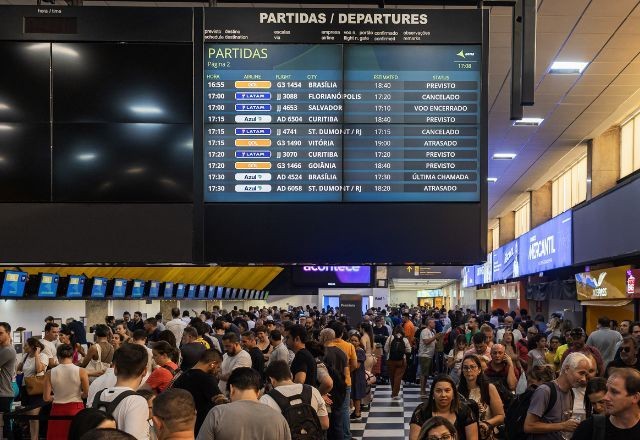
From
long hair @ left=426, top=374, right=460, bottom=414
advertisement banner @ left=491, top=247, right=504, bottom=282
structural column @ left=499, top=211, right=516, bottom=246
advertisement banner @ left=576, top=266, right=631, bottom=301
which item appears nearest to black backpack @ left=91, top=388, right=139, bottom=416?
long hair @ left=426, top=374, right=460, bottom=414

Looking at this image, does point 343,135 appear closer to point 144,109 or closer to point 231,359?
point 144,109

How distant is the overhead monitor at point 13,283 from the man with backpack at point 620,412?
1064cm

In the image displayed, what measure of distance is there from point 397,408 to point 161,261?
10.3 metres

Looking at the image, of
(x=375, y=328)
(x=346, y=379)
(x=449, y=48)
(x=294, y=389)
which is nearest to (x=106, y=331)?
(x=346, y=379)

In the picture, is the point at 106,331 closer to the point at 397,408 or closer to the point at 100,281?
the point at 397,408

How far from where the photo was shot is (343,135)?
17.1ft

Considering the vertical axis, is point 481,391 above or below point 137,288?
below

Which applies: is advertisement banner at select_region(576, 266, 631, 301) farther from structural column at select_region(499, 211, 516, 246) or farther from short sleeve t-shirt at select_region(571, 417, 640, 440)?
structural column at select_region(499, 211, 516, 246)

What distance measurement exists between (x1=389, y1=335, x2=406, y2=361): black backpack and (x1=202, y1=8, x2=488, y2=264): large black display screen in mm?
10757

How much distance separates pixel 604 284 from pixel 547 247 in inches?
253

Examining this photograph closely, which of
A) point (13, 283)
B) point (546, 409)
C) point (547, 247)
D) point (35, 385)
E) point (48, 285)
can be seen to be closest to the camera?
point (546, 409)

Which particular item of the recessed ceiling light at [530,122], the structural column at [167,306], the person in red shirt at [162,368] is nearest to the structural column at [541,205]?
the recessed ceiling light at [530,122]

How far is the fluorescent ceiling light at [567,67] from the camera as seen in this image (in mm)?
11695

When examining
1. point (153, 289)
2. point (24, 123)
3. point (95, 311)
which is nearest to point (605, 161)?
point (153, 289)
